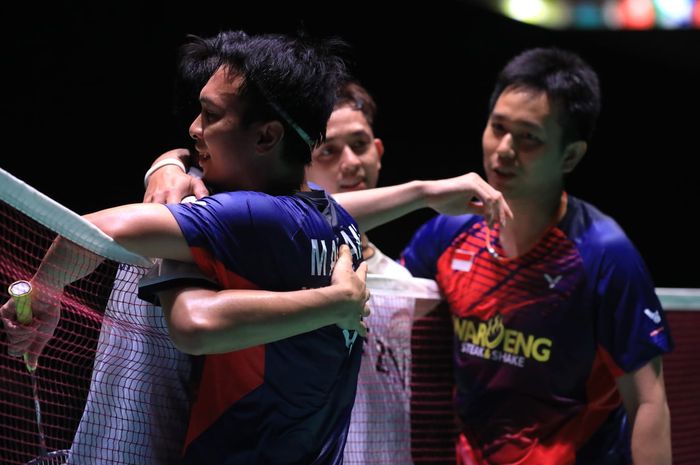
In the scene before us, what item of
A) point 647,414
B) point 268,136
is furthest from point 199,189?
point 647,414

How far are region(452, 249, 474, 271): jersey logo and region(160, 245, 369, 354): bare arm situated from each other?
4.23ft

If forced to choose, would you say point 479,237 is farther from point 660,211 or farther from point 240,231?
point 660,211

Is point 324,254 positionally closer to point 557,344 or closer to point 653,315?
point 557,344

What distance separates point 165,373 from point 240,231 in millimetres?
482

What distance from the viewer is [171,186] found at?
203cm

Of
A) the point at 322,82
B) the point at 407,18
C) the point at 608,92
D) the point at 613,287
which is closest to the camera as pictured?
the point at 322,82

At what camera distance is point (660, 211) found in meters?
6.45

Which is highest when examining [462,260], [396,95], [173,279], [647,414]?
[396,95]

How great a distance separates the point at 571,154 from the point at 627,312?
62 cm

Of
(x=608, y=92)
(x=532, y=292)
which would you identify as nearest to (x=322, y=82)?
(x=532, y=292)

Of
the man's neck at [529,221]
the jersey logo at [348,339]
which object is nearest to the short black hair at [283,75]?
the jersey logo at [348,339]

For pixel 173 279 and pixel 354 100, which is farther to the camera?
pixel 354 100

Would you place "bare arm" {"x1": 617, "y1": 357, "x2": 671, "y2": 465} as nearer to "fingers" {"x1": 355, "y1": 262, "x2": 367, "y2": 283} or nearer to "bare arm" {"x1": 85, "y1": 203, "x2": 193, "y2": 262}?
"fingers" {"x1": 355, "y1": 262, "x2": 367, "y2": 283}

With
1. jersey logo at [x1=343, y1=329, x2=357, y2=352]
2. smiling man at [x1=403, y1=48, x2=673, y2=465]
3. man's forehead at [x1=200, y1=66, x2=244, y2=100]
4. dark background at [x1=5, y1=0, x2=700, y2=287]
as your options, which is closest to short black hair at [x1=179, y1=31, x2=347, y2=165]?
man's forehead at [x1=200, y1=66, x2=244, y2=100]
